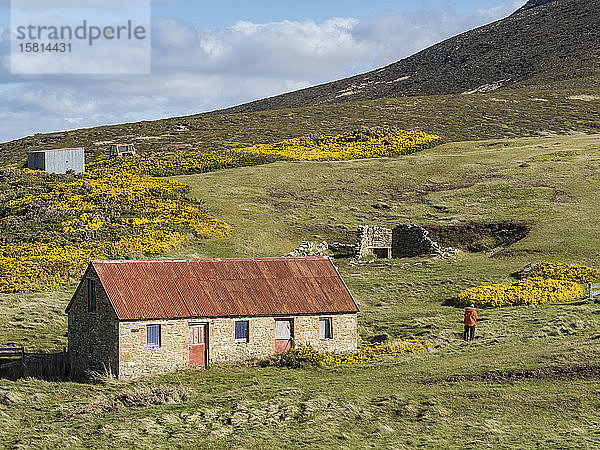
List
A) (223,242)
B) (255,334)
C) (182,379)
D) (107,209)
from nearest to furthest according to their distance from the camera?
(182,379)
(255,334)
(223,242)
(107,209)

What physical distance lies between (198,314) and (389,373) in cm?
902

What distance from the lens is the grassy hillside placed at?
110 m

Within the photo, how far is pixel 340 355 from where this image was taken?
40.3 metres

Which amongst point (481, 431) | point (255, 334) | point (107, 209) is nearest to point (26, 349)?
point (255, 334)

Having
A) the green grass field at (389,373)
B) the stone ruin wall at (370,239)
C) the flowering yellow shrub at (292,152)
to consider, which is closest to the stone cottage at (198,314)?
the green grass field at (389,373)

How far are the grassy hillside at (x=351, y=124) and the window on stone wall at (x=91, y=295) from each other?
6011 cm

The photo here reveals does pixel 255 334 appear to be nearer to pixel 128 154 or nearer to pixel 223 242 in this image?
pixel 223 242

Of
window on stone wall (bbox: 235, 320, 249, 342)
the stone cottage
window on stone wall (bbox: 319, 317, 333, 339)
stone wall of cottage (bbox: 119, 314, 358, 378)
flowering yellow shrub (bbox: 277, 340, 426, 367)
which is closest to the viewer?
stone wall of cottage (bbox: 119, 314, 358, 378)

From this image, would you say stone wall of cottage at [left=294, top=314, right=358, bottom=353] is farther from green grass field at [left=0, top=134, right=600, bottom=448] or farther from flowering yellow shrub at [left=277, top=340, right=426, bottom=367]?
green grass field at [left=0, top=134, right=600, bottom=448]

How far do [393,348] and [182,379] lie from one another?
10.3 meters

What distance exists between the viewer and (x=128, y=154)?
96812mm

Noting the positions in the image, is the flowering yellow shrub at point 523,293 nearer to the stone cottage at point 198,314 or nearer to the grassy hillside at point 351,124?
the stone cottage at point 198,314

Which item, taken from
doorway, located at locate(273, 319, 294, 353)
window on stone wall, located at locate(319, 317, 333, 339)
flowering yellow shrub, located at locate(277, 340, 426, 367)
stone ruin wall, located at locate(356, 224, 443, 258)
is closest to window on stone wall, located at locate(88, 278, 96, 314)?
doorway, located at locate(273, 319, 294, 353)

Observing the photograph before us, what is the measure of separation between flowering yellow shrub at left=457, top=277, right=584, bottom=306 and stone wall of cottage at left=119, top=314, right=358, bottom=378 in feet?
35.0
